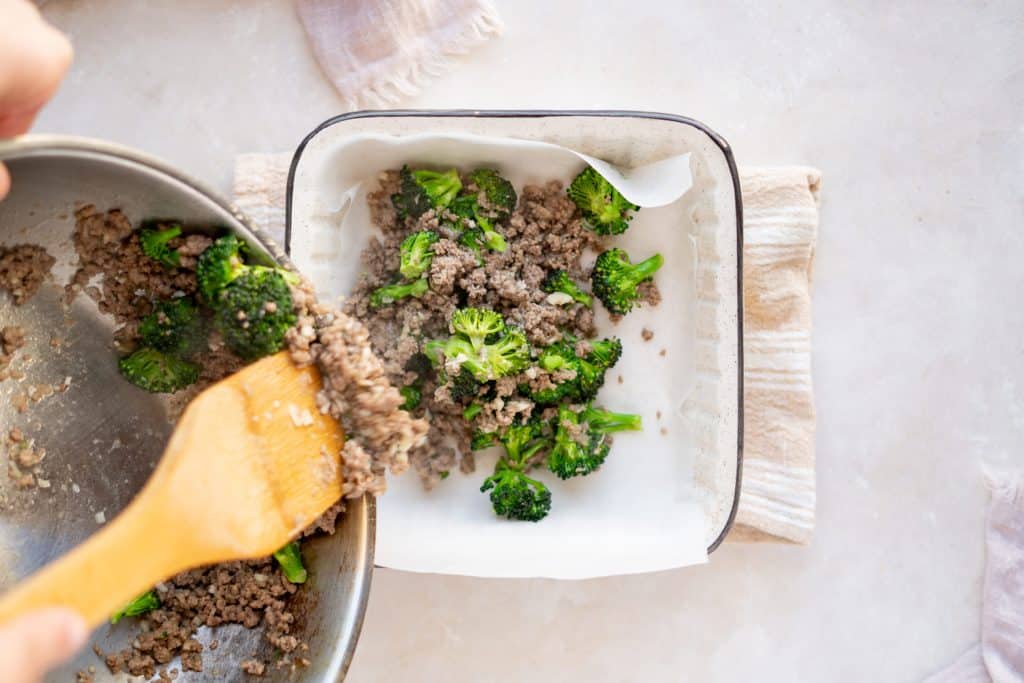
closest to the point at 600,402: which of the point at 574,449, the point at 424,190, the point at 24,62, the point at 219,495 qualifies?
the point at 574,449

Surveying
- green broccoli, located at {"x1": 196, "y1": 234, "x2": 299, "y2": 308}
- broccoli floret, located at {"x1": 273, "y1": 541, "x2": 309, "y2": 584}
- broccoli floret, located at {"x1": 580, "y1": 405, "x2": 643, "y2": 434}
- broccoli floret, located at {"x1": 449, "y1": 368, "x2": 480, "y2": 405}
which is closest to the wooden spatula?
green broccoli, located at {"x1": 196, "y1": 234, "x2": 299, "y2": 308}

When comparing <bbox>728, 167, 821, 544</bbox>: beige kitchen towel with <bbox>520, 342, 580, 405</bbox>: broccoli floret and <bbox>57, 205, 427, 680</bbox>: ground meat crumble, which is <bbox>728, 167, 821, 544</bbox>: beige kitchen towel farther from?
<bbox>57, 205, 427, 680</bbox>: ground meat crumble

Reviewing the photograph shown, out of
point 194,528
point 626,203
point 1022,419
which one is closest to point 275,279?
point 194,528

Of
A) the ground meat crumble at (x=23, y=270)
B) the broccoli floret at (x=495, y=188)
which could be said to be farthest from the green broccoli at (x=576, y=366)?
the ground meat crumble at (x=23, y=270)

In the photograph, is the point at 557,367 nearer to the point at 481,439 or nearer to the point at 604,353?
the point at 604,353

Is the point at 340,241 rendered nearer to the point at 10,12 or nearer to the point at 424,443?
the point at 424,443
